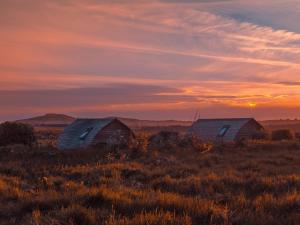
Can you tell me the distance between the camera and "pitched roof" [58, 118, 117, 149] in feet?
124

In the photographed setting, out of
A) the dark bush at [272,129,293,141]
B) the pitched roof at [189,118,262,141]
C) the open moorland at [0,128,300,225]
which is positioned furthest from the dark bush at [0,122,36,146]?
the dark bush at [272,129,293,141]

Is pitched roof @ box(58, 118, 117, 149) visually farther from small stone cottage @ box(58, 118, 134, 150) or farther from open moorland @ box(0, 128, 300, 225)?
open moorland @ box(0, 128, 300, 225)

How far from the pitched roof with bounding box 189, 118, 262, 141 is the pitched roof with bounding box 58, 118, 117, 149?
12449 millimetres

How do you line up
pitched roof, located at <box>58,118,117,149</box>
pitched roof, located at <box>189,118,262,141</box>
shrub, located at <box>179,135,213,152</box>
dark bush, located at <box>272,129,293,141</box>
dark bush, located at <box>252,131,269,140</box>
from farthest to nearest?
dark bush, located at <box>272,129,293,141</box> < dark bush, located at <box>252,131,269,140</box> < pitched roof, located at <box>189,118,262,141</box> < pitched roof, located at <box>58,118,117,149</box> < shrub, located at <box>179,135,213,152</box>

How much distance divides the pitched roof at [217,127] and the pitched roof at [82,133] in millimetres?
12449

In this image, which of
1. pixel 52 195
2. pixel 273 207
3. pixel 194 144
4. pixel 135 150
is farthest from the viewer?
pixel 194 144

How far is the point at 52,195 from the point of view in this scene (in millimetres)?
11664

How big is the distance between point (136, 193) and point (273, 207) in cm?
329

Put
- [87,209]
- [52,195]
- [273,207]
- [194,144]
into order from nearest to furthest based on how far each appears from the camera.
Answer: [87,209] → [273,207] → [52,195] → [194,144]

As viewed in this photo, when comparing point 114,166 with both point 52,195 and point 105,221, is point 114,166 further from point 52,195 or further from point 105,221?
point 105,221

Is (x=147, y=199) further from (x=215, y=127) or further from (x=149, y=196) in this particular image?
(x=215, y=127)

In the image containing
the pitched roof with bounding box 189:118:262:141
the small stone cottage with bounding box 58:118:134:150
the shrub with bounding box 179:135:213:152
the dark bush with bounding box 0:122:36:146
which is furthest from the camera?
the pitched roof with bounding box 189:118:262:141

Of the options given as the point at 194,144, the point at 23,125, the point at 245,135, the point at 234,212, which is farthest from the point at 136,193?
the point at 245,135

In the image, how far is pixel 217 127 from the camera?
157ft
